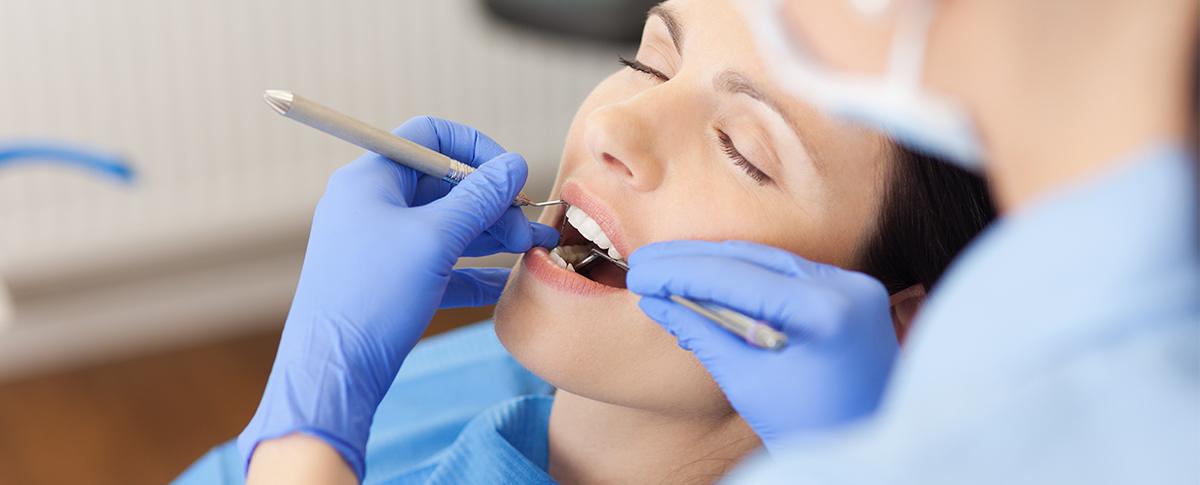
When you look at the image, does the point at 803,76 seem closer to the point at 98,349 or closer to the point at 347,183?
the point at 347,183

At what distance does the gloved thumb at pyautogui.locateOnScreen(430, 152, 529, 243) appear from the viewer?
1.14 metres

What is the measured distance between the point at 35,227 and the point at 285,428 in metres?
1.75

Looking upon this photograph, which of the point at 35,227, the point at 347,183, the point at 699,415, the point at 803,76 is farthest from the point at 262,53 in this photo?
the point at 803,76

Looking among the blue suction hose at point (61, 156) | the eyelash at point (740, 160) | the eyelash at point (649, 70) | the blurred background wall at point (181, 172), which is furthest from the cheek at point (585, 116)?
the blurred background wall at point (181, 172)

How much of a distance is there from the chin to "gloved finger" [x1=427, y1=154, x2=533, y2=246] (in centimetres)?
8

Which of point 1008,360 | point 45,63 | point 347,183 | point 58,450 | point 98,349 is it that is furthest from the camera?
point 98,349

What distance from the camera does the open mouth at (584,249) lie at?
1.17 meters

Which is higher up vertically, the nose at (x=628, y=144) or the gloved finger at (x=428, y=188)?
the nose at (x=628, y=144)

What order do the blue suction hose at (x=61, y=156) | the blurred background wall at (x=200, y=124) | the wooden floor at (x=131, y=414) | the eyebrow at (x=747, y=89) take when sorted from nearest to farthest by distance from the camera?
the eyebrow at (x=747, y=89), the blue suction hose at (x=61, y=156), the blurred background wall at (x=200, y=124), the wooden floor at (x=131, y=414)

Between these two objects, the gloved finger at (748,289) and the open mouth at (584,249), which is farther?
the open mouth at (584,249)

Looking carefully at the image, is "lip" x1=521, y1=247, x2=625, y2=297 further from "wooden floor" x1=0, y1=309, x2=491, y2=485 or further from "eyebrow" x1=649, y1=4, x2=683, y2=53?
"wooden floor" x1=0, y1=309, x2=491, y2=485

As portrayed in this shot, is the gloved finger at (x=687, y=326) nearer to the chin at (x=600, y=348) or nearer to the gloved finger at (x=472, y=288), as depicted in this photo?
the chin at (x=600, y=348)

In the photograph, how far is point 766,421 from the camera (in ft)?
3.36

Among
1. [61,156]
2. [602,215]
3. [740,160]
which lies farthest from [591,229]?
[61,156]
